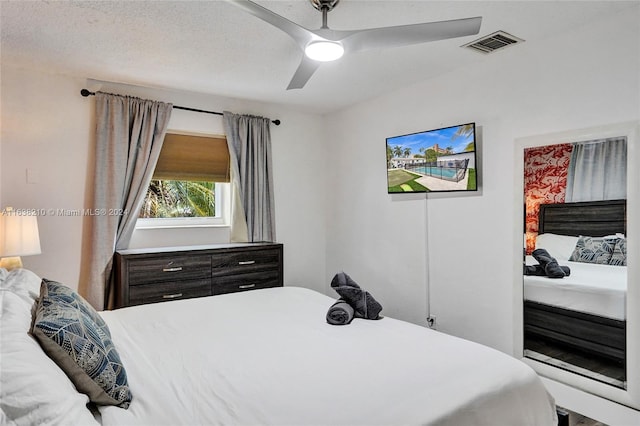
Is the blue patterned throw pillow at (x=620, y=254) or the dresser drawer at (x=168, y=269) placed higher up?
the blue patterned throw pillow at (x=620, y=254)

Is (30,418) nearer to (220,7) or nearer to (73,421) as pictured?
(73,421)

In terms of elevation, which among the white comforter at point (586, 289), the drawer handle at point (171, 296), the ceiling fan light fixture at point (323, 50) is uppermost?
the ceiling fan light fixture at point (323, 50)

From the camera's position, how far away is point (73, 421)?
104 centimetres

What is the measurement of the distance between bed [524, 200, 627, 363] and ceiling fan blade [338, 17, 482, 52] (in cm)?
138

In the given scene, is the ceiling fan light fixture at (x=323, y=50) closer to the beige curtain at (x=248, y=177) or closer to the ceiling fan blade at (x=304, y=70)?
the ceiling fan blade at (x=304, y=70)

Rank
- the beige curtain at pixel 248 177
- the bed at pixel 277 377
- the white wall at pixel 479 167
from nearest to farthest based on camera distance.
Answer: the bed at pixel 277 377, the white wall at pixel 479 167, the beige curtain at pixel 248 177

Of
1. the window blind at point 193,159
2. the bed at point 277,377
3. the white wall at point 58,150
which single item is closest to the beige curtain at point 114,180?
the white wall at point 58,150

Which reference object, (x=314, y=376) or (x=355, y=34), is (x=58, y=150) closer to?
(x=355, y=34)

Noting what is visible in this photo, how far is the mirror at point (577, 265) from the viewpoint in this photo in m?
2.28

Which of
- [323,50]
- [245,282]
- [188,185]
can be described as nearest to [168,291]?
[245,282]

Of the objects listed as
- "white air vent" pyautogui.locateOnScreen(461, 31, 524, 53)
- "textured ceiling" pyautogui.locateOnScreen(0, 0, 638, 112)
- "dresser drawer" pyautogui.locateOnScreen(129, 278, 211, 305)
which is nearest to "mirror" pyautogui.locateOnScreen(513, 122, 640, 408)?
"white air vent" pyautogui.locateOnScreen(461, 31, 524, 53)

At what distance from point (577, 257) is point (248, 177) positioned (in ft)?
9.71

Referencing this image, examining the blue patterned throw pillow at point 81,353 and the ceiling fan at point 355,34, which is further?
the ceiling fan at point 355,34

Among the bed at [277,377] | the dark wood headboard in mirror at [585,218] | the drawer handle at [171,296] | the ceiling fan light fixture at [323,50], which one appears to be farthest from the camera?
the drawer handle at [171,296]
